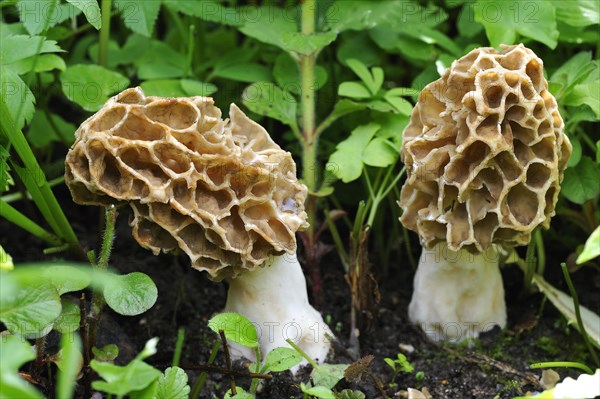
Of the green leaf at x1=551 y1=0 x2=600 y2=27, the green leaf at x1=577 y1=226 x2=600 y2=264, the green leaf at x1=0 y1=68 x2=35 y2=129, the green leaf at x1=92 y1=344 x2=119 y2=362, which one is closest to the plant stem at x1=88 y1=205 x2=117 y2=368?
the green leaf at x1=92 y1=344 x2=119 y2=362

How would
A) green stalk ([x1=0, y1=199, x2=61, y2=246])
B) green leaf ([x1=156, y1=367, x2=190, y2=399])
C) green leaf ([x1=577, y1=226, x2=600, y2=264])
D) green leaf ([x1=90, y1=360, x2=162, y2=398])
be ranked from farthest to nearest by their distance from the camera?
green stalk ([x1=0, y1=199, x2=61, y2=246]), green leaf ([x1=156, y1=367, x2=190, y2=399]), green leaf ([x1=90, y1=360, x2=162, y2=398]), green leaf ([x1=577, y1=226, x2=600, y2=264])

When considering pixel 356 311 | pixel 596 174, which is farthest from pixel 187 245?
pixel 596 174

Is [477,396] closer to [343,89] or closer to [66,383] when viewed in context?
[343,89]

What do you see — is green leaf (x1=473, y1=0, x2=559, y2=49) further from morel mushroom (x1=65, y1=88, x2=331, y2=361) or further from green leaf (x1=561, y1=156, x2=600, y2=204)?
morel mushroom (x1=65, y1=88, x2=331, y2=361)

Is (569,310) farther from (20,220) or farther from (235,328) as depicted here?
(20,220)

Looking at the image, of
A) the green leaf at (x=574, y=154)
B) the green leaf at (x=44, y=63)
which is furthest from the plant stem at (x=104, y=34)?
the green leaf at (x=574, y=154)

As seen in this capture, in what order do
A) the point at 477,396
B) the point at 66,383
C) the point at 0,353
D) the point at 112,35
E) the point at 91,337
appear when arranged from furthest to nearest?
1. the point at 112,35
2. the point at 477,396
3. the point at 91,337
4. the point at 0,353
5. the point at 66,383
